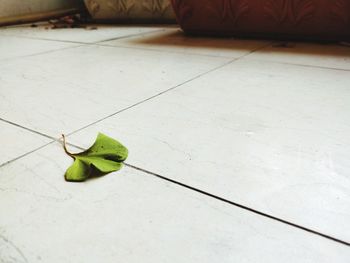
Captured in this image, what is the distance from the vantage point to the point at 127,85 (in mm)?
941

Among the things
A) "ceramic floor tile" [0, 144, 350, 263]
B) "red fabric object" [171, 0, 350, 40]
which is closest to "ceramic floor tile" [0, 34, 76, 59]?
"red fabric object" [171, 0, 350, 40]

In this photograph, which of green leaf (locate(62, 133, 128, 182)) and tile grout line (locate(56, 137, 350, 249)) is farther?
green leaf (locate(62, 133, 128, 182))

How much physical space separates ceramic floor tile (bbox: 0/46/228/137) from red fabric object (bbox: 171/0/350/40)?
37 centimetres

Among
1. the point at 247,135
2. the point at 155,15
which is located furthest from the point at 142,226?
the point at 155,15

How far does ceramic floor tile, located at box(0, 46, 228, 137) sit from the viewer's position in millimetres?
745

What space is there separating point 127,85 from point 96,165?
1.57 ft

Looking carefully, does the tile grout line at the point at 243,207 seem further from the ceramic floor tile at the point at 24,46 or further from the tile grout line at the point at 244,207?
the ceramic floor tile at the point at 24,46

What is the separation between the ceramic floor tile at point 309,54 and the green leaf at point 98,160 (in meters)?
0.81

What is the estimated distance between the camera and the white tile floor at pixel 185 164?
37 cm

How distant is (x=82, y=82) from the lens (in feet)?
3.22

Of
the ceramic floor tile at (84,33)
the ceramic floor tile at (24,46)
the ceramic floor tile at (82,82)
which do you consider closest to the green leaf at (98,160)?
the ceramic floor tile at (82,82)

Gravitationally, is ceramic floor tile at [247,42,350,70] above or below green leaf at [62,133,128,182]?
above

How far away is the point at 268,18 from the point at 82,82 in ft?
2.94

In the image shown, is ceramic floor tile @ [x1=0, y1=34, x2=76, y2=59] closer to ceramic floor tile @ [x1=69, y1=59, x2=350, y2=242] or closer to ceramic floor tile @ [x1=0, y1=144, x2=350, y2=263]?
ceramic floor tile @ [x1=69, y1=59, x2=350, y2=242]
